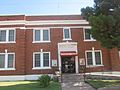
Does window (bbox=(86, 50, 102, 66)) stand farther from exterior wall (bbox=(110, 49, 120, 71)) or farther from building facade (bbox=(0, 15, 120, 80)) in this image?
exterior wall (bbox=(110, 49, 120, 71))

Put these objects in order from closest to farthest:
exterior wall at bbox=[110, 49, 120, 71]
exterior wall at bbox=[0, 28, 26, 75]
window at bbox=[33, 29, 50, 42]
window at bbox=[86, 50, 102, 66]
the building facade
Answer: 1. exterior wall at bbox=[0, 28, 26, 75]
2. the building facade
3. exterior wall at bbox=[110, 49, 120, 71]
4. window at bbox=[86, 50, 102, 66]
5. window at bbox=[33, 29, 50, 42]

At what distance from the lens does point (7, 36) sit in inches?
1350

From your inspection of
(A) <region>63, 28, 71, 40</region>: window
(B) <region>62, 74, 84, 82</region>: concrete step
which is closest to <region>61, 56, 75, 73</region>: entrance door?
(A) <region>63, 28, 71, 40</region>: window

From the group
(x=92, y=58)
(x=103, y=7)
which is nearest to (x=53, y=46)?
(x=92, y=58)

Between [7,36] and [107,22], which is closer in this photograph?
[107,22]

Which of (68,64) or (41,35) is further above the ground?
(41,35)

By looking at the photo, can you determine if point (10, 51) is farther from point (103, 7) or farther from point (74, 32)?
point (103, 7)

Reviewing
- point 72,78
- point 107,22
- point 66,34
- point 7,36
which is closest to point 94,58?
point 66,34

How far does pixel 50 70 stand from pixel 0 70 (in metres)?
6.95

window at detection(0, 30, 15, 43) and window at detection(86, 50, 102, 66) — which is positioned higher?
window at detection(0, 30, 15, 43)

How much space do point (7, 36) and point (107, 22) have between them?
1774cm

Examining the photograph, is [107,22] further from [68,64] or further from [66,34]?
[68,64]

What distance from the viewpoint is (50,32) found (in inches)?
1383

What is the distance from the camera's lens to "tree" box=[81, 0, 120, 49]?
2092 cm
